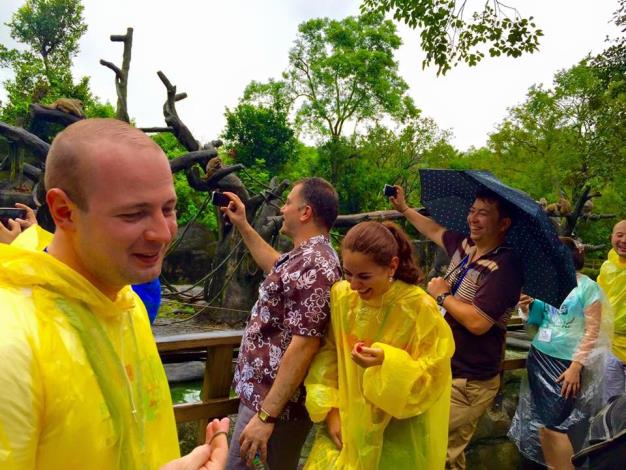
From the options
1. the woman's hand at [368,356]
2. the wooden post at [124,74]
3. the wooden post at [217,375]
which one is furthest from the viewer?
the wooden post at [124,74]

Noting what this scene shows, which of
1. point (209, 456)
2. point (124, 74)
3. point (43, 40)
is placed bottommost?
point (209, 456)

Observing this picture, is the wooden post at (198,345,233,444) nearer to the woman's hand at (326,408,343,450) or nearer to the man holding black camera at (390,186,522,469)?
the woman's hand at (326,408,343,450)

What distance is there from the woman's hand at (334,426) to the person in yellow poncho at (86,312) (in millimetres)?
857

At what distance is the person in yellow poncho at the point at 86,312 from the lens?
0.76 metres

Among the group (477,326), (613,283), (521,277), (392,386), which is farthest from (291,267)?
(613,283)

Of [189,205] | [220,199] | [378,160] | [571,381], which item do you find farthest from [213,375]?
[378,160]

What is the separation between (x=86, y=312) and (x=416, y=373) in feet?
3.61

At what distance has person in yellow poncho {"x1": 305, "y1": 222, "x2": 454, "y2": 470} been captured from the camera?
5.46 ft

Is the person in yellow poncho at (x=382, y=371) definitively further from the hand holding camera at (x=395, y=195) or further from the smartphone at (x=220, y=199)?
the hand holding camera at (x=395, y=195)

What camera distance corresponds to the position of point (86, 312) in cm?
89

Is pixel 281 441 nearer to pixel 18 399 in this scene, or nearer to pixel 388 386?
pixel 388 386

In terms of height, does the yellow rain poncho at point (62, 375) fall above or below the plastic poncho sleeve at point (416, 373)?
above

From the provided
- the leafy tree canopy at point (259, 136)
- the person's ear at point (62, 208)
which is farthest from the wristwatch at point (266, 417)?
the leafy tree canopy at point (259, 136)

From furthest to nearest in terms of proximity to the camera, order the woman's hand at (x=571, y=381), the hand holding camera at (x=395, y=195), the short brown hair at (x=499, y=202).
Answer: the hand holding camera at (x=395, y=195) < the woman's hand at (x=571, y=381) < the short brown hair at (x=499, y=202)
